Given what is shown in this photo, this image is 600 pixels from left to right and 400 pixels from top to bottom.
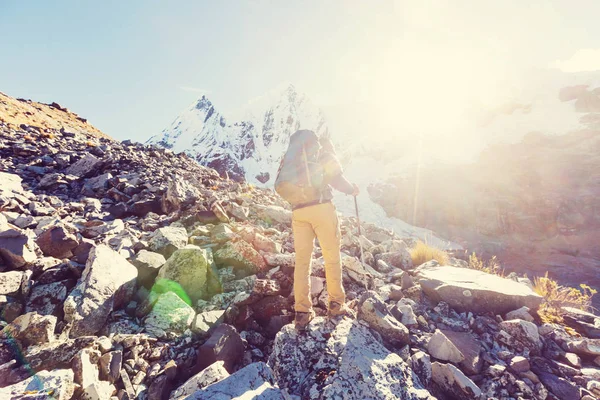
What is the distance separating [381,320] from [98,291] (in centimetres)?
339

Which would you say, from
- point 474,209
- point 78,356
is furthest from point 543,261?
point 78,356

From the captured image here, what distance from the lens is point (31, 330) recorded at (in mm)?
2400

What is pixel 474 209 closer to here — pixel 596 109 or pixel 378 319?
pixel 596 109

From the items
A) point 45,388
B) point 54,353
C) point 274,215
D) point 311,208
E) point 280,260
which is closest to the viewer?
point 45,388

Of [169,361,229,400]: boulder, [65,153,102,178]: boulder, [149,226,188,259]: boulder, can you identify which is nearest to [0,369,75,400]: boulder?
[169,361,229,400]: boulder

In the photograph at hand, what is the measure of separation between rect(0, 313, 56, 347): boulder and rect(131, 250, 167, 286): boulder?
1.20m

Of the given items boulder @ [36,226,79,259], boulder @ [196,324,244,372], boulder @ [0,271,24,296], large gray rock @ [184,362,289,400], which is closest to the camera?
large gray rock @ [184,362,289,400]

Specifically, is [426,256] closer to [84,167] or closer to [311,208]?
[311,208]

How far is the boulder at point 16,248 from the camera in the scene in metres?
3.25

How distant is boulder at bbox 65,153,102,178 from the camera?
1005 cm

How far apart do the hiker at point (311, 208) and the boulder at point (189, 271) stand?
63.9 inches

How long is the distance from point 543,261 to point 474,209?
12036 mm

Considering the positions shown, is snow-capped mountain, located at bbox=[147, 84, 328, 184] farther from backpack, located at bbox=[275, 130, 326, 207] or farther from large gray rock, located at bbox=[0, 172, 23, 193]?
backpack, located at bbox=[275, 130, 326, 207]

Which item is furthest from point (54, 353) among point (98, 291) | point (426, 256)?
point (426, 256)
